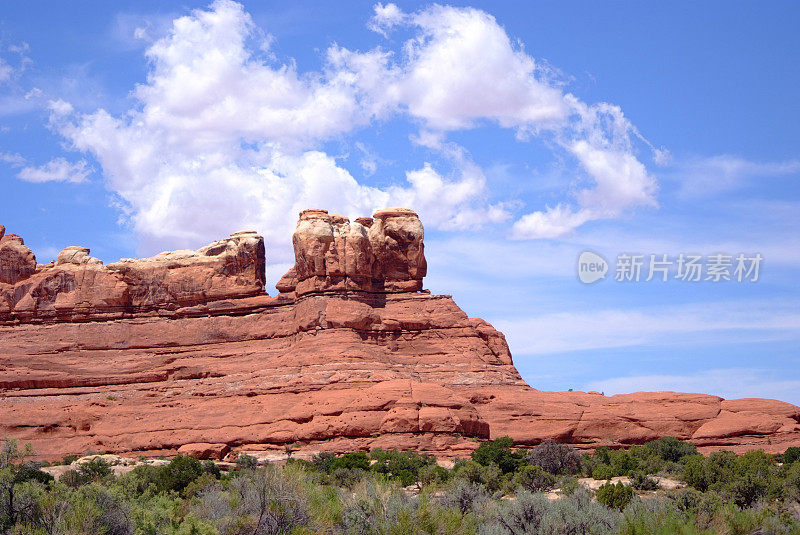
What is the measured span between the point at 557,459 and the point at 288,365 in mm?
20160

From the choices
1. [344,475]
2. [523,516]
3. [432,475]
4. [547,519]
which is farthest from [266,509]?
[432,475]

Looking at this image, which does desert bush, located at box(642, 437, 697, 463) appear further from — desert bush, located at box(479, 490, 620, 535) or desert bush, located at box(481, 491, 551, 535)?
desert bush, located at box(481, 491, 551, 535)

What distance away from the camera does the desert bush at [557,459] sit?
4569 cm

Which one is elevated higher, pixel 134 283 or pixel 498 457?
pixel 134 283

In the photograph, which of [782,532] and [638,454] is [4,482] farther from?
[638,454]

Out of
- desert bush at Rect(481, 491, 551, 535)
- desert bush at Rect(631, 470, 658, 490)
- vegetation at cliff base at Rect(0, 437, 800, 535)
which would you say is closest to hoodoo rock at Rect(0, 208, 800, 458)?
desert bush at Rect(631, 470, 658, 490)

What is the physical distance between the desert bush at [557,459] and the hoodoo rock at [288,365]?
4.28m

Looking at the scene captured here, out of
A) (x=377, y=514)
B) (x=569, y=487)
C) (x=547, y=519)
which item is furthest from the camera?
(x=569, y=487)

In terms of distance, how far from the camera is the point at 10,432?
60375 mm

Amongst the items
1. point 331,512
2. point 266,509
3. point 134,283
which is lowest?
point 331,512

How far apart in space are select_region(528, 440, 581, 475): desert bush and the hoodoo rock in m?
4.28

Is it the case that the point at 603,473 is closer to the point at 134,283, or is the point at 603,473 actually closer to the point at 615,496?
the point at 615,496

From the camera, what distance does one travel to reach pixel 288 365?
59.8 meters

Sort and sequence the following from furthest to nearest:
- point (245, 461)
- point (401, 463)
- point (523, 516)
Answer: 1. point (245, 461)
2. point (401, 463)
3. point (523, 516)
